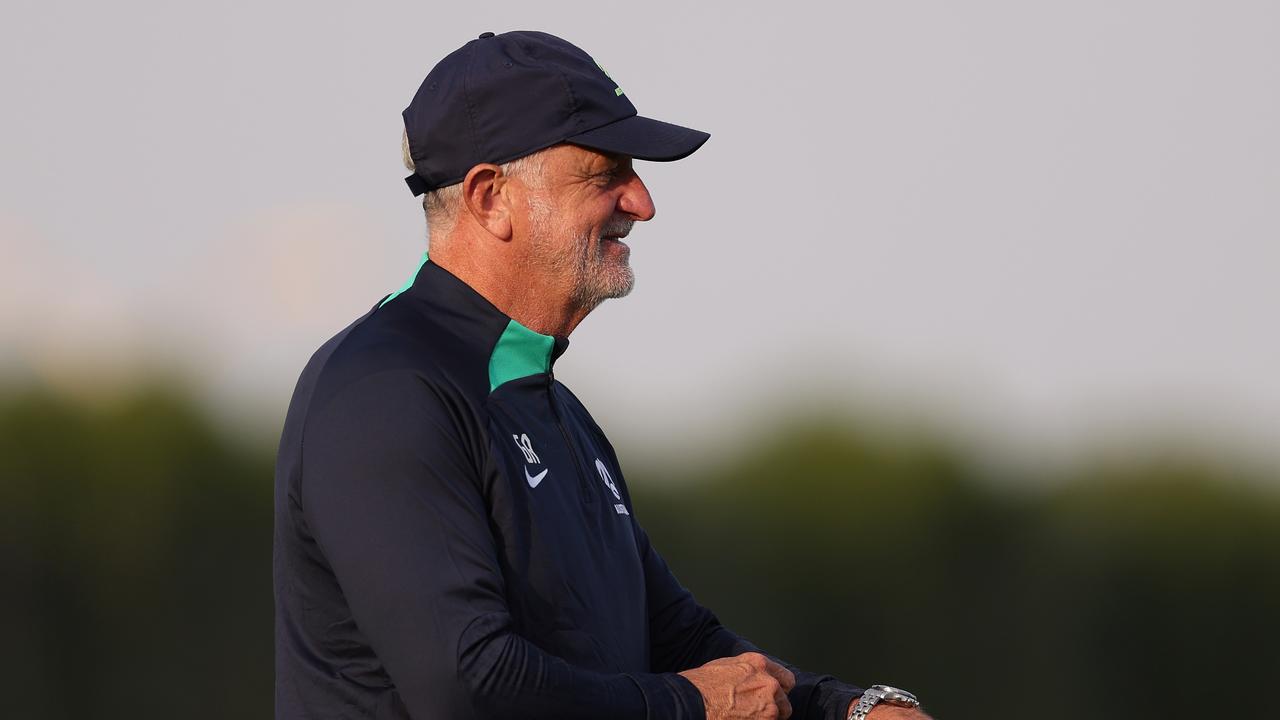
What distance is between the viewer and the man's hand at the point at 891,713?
242cm

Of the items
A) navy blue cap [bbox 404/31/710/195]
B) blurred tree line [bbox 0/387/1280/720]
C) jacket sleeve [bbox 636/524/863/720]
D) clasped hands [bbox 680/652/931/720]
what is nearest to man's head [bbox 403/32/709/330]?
navy blue cap [bbox 404/31/710/195]

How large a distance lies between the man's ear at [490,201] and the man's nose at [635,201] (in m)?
0.21

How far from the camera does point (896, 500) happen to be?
662cm

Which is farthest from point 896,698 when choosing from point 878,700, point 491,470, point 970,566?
point 970,566

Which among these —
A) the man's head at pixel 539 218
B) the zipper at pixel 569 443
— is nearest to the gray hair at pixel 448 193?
the man's head at pixel 539 218

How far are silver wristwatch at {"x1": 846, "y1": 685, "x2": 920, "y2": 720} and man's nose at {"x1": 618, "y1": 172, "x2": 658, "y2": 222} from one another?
2.97ft

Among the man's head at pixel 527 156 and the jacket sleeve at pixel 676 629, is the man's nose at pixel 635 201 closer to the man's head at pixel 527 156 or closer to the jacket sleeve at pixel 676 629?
the man's head at pixel 527 156

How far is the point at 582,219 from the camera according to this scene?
2.32m

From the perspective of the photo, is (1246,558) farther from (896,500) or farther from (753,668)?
(753,668)

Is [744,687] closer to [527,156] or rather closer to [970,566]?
[527,156]

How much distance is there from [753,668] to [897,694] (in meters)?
0.41

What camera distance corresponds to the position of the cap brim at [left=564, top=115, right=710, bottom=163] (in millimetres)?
2256

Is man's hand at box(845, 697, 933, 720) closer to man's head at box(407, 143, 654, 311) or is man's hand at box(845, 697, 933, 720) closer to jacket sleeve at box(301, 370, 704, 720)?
jacket sleeve at box(301, 370, 704, 720)

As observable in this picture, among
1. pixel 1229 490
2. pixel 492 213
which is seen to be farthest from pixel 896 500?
pixel 492 213
